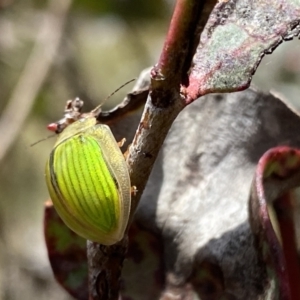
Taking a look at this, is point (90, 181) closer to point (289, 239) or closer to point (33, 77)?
point (289, 239)

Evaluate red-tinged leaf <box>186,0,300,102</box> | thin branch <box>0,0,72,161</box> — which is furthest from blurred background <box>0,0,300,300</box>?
red-tinged leaf <box>186,0,300,102</box>

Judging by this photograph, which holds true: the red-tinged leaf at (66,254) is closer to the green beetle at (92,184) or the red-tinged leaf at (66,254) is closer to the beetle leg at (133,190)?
the green beetle at (92,184)

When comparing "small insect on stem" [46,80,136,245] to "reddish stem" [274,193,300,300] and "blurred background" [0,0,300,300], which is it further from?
"blurred background" [0,0,300,300]

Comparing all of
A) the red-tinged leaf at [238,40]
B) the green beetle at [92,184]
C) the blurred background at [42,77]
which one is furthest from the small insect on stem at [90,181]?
the blurred background at [42,77]

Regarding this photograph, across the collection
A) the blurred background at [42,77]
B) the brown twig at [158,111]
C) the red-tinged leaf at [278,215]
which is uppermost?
the brown twig at [158,111]

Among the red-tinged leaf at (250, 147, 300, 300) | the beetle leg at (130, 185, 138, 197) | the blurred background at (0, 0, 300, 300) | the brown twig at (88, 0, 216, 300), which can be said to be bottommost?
the blurred background at (0, 0, 300, 300)

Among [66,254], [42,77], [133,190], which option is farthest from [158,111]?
[42,77]

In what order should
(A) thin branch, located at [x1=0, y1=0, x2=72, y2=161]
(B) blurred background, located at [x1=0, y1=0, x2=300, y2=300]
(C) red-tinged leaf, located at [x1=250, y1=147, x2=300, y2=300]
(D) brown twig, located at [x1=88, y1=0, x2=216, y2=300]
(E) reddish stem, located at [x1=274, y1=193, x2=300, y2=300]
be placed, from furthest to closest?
(B) blurred background, located at [x1=0, y1=0, x2=300, y2=300] → (A) thin branch, located at [x1=0, y1=0, x2=72, y2=161] → (E) reddish stem, located at [x1=274, y1=193, x2=300, y2=300] → (C) red-tinged leaf, located at [x1=250, y1=147, x2=300, y2=300] → (D) brown twig, located at [x1=88, y1=0, x2=216, y2=300]

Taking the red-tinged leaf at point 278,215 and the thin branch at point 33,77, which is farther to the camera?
the thin branch at point 33,77

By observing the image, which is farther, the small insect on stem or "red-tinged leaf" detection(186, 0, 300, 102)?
the small insect on stem
